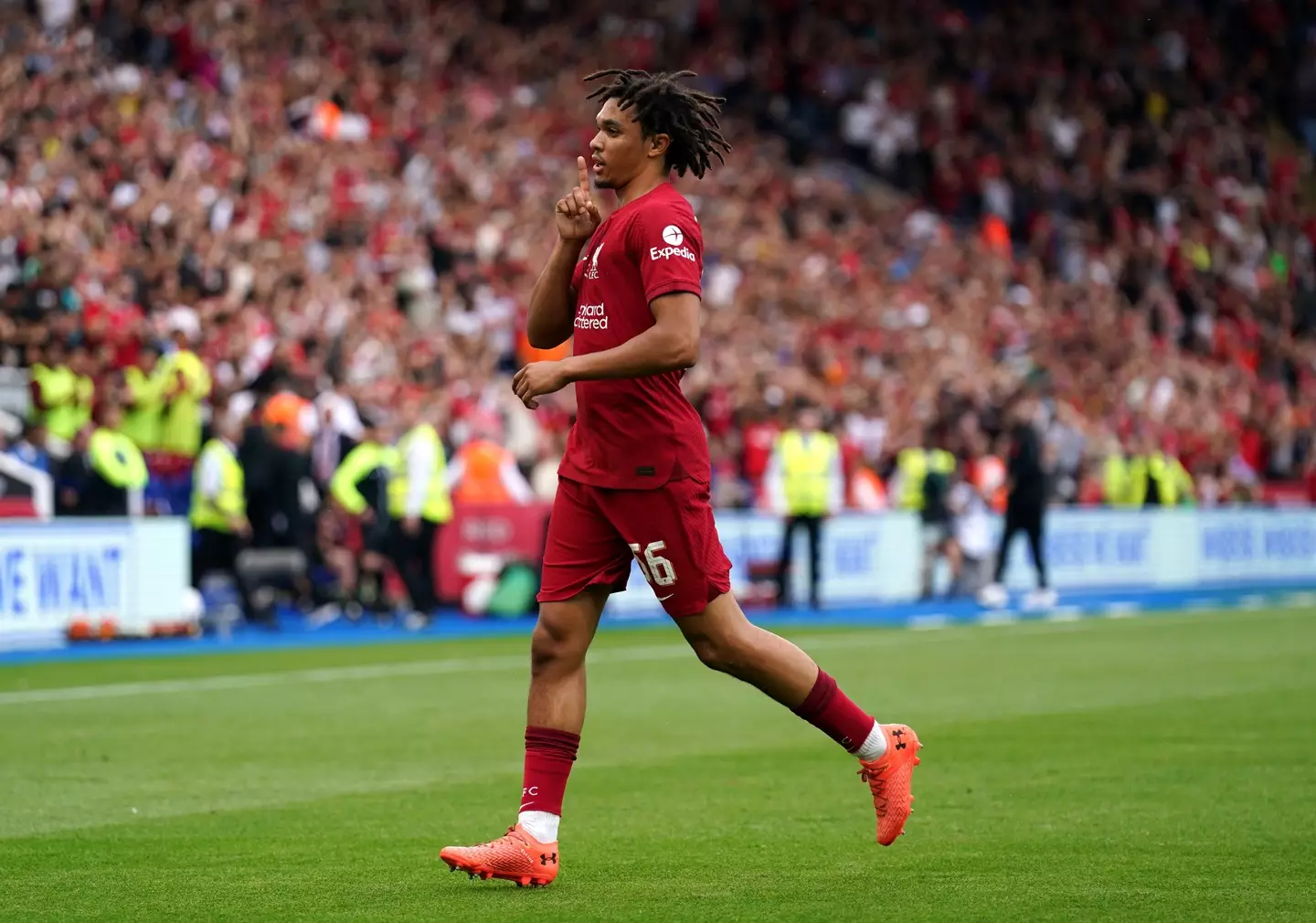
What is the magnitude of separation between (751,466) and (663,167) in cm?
1922

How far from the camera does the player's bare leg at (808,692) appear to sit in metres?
6.58

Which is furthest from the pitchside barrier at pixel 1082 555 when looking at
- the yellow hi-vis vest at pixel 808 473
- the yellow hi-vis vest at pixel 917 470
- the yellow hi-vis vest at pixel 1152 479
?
the yellow hi-vis vest at pixel 917 470

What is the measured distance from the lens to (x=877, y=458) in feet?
90.9

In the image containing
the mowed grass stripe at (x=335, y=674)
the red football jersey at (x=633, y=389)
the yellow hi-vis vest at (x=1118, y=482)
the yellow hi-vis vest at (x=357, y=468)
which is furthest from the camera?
the yellow hi-vis vest at (x=1118, y=482)

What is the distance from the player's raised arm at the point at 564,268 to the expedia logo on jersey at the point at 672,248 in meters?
0.40

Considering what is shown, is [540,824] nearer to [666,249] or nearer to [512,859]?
[512,859]

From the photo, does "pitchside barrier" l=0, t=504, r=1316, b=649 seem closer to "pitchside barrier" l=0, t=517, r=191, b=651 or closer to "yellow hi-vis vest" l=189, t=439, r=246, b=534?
"pitchside barrier" l=0, t=517, r=191, b=651

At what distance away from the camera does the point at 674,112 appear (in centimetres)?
666

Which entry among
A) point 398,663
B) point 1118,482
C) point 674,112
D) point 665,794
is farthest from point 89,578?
point 1118,482

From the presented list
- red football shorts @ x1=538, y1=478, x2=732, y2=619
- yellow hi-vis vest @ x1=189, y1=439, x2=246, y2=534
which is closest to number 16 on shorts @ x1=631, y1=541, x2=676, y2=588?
red football shorts @ x1=538, y1=478, x2=732, y2=619

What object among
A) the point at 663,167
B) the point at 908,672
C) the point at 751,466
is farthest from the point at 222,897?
the point at 751,466

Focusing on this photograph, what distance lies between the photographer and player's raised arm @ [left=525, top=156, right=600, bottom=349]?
6723 millimetres

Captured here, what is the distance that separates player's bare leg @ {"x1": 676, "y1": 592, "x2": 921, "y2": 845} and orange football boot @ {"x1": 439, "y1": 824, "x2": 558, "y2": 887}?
774 mm

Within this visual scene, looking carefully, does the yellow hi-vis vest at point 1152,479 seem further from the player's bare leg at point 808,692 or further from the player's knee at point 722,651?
the player's knee at point 722,651
